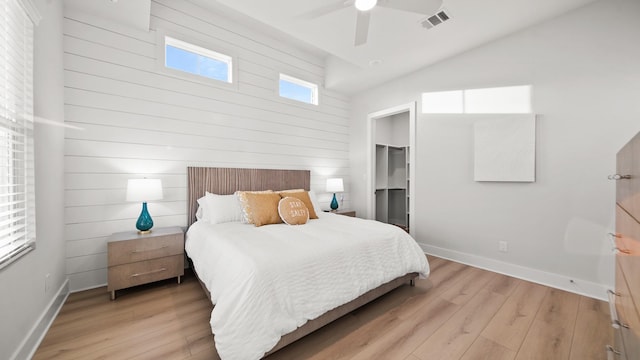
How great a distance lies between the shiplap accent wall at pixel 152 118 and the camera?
96.0 inches

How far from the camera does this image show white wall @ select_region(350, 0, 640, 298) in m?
2.27

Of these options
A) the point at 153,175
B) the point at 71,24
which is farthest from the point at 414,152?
the point at 71,24

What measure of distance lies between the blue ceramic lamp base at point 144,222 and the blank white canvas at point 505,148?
3785 millimetres

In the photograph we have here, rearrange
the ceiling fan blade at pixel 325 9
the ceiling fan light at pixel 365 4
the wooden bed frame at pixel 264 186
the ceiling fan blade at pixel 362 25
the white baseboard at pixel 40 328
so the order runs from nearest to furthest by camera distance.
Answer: the white baseboard at pixel 40 328
the wooden bed frame at pixel 264 186
the ceiling fan light at pixel 365 4
the ceiling fan blade at pixel 362 25
the ceiling fan blade at pixel 325 9

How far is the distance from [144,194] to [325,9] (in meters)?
2.54

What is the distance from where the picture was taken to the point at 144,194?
2.46 metres

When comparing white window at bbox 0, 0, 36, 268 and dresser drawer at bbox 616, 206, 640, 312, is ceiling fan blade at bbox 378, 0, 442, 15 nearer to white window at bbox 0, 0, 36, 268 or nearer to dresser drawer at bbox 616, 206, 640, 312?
dresser drawer at bbox 616, 206, 640, 312

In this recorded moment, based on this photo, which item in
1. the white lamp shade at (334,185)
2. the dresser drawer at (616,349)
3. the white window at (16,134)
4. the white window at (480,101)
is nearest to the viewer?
the dresser drawer at (616,349)

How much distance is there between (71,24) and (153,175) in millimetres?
1593

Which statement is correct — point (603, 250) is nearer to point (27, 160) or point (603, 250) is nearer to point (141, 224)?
point (141, 224)

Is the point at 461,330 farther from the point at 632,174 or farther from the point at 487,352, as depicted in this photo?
the point at 632,174

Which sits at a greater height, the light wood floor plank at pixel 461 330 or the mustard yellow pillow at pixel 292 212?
the mustard yellow pillow at pixel 292 212

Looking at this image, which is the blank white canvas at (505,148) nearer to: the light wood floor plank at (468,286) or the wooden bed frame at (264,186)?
the light wood floor plank at (468,286)

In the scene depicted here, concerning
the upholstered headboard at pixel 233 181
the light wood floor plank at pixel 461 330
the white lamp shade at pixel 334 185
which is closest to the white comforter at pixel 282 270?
the light wood floor plank at pixel 461 330
